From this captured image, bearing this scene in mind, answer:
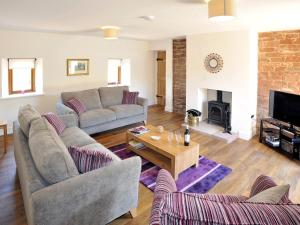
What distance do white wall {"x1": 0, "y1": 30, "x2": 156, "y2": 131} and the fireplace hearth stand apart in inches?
104

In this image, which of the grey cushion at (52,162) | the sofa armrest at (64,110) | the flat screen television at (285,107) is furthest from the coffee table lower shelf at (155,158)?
the flat screen television at (285,107)

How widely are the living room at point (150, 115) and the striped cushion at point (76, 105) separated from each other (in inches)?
0.9

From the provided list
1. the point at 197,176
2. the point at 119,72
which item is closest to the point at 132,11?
the point at 197,176

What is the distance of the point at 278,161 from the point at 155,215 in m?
3.11

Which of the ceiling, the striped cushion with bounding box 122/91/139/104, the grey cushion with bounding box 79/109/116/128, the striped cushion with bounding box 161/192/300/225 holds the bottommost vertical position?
the striped cushion with bounding box 161/192/300/225

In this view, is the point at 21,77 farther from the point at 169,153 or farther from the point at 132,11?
the point at 169,153

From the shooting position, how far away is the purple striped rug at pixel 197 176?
2.79 m

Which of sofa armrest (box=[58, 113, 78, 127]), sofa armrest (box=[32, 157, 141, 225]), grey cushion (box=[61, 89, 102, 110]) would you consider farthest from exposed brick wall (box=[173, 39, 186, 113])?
sofa armrest (box=[32, 157, 141, 225])

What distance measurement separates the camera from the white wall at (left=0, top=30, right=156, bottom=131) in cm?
459

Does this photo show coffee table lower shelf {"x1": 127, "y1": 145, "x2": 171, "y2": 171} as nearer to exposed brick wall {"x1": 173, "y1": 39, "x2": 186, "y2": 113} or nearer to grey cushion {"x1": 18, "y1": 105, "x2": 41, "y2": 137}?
A: grey cushion {"x1": 18, "y1": 105, "x2": 41, "y2": 137}

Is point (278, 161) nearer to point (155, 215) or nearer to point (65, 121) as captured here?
point (155, 215)

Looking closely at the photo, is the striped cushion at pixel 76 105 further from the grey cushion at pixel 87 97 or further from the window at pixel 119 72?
the window at pixel 119 72

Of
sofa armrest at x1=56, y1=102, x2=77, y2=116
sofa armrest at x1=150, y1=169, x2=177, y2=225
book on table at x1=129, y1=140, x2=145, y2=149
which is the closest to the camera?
sofa armrest at x1=150, y1=169, x2=177, y2=225

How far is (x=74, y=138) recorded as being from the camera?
3127 millimetres
